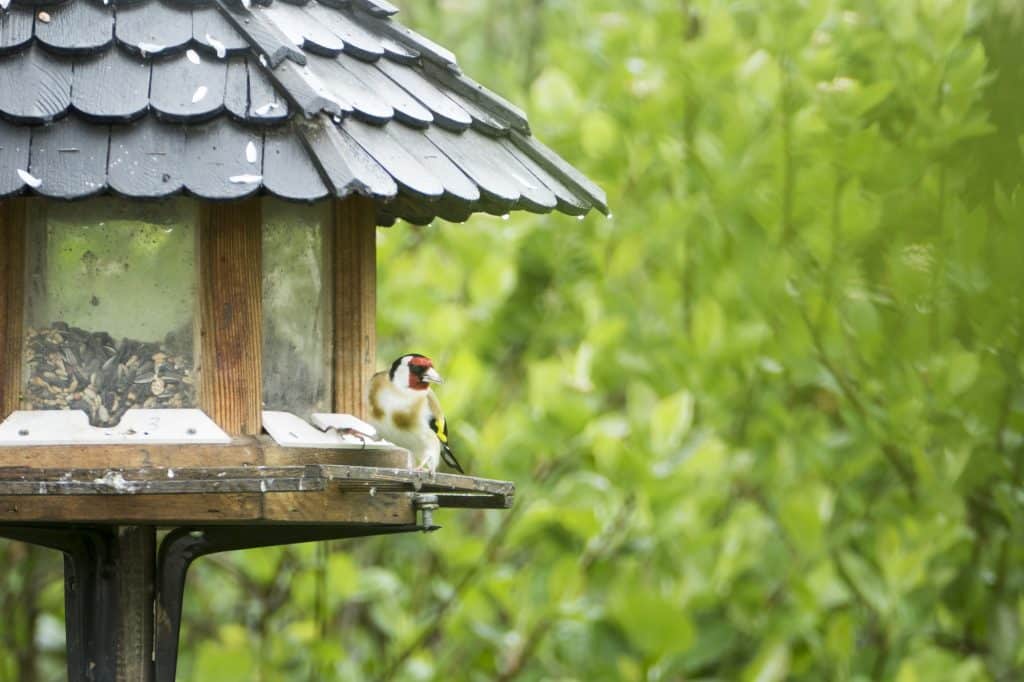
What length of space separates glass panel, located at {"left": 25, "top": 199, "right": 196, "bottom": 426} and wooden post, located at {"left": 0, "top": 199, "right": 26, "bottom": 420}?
0.06 ft

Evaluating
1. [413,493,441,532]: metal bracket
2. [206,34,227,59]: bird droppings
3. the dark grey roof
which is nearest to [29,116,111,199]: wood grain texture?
the dark grey roof

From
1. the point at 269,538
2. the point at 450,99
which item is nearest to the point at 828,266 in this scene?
the point at 450,99

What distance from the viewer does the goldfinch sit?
2.83m

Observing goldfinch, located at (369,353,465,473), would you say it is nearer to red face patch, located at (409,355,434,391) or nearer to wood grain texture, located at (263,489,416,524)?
red face patch, located at (409,355,434,391)

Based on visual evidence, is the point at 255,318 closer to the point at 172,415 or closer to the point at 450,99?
Result: the point at 172,415

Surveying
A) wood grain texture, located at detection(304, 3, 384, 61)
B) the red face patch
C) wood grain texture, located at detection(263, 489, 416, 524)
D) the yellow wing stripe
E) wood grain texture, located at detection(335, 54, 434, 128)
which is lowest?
wood grain texture, located at detection(263, 489, 416, 524)

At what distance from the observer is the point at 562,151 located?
16.3 ft

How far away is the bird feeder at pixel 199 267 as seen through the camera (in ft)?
7.57

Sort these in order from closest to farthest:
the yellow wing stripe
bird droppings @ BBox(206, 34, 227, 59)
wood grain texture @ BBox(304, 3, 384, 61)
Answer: bird droppings @ BBox(206, 34, 227, 59) < wood grain texture @ BBox(304, 3, 384, 61) < the yellow wing stripe

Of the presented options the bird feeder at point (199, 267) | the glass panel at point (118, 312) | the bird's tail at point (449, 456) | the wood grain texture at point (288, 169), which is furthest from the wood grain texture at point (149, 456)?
the bird's tail at point (449, 456)

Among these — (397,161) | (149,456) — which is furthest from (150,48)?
(149,456)

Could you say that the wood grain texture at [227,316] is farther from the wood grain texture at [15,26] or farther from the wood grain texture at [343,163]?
the wood grain texture at [15,26]

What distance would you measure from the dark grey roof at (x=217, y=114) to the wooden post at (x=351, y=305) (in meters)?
0.26

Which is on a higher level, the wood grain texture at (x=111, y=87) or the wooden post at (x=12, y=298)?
the wood grain texture at (x=111, y=87)
